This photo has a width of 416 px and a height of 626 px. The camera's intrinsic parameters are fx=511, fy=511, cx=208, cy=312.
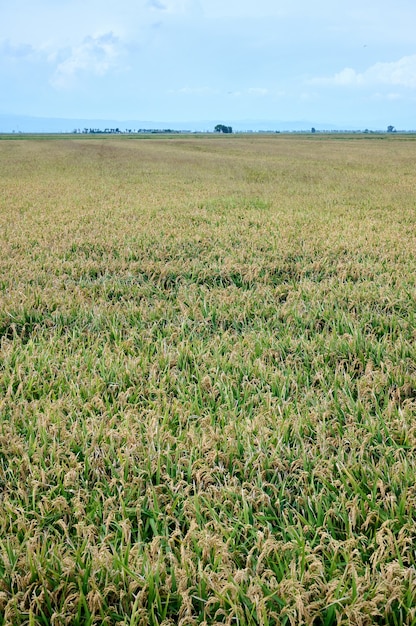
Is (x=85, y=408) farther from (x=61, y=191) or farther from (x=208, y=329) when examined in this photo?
(x=61, y=191)

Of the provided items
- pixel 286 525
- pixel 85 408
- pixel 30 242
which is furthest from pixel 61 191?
pixel 286 525

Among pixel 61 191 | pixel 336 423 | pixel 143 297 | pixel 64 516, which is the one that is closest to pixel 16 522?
pixel 64 516

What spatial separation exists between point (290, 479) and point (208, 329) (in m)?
2.11

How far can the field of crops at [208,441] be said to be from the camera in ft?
5.89

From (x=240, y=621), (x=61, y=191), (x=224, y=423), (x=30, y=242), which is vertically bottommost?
(x=240, y=621)

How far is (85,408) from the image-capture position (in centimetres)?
298

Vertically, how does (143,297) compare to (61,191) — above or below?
below

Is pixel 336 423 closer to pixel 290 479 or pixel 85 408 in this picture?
pixel 290 479

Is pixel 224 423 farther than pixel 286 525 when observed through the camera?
Yes

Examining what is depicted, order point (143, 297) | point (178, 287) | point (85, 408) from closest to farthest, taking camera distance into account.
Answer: point (85, 408) → point (143, 297) → point (178, 287)

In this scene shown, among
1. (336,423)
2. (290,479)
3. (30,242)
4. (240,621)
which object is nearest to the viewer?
(240,621)

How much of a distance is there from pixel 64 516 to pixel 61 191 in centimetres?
1429

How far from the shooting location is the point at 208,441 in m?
2.62

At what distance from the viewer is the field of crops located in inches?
70.6
